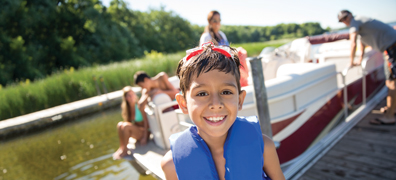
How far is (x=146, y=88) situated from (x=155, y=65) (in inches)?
382

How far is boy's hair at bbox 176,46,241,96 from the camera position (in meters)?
0.92

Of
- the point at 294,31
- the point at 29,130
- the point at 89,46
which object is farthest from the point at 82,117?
the point at 294,31

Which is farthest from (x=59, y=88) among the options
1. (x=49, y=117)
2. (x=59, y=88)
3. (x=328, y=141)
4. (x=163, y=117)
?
(x=328, y=141)

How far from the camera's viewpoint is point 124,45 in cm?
2438

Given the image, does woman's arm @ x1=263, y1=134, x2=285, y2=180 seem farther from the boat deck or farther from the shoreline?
the shoreline

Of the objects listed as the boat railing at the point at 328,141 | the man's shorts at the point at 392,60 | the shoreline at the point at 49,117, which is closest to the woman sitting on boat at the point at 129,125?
the boat railing at the point at 328,141

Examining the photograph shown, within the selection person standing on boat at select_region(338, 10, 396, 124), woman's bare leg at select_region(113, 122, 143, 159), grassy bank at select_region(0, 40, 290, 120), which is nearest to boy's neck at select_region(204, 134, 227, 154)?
woman's bare leg at select_region(113, 122, 143, 159)

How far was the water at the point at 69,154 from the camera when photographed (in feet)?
13.0

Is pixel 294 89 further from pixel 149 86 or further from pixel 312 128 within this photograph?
pixel 149 86

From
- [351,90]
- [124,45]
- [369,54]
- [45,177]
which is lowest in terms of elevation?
[45,177]

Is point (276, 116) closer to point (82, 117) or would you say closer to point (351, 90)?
point (351, 90)

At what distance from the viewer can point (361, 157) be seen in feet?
8.28

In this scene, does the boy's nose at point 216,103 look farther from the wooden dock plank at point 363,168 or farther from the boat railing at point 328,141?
the wooden dock plank at point 363,168

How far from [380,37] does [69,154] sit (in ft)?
18.3
